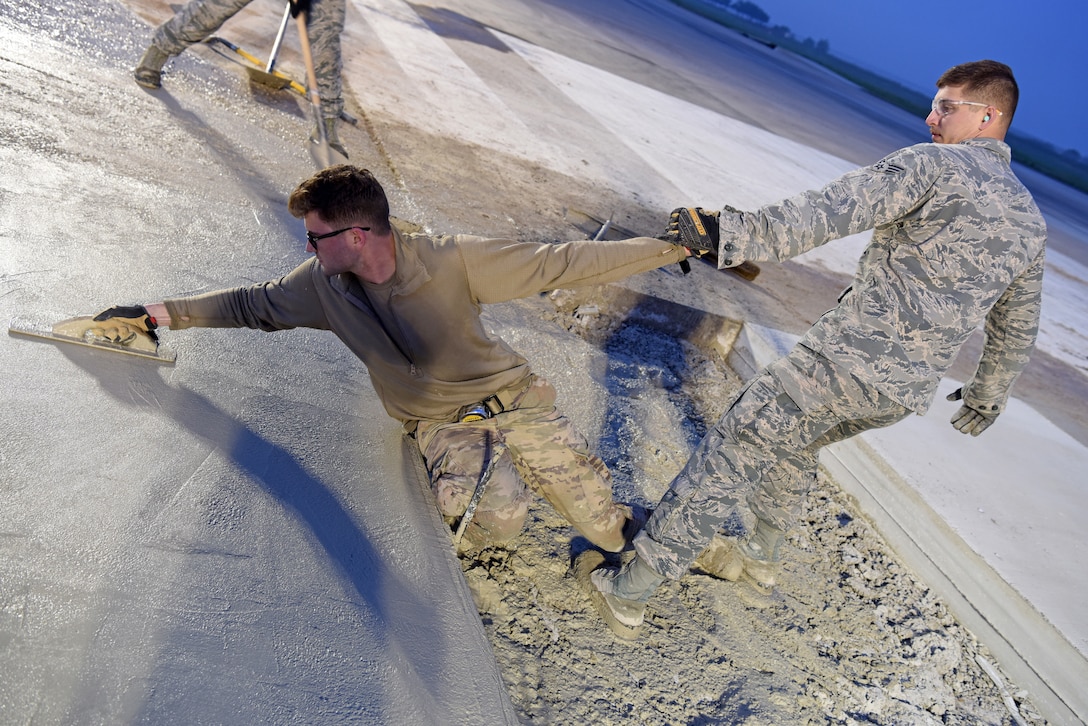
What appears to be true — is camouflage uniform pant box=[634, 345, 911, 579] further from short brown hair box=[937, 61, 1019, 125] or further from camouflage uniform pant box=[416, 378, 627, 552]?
short brown hair box=[937, 61, 1019, 125]

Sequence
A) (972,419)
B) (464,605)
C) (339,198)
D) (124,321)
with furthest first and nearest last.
Answer: (972,419) < (124,321) < (464,605) < (339,198)

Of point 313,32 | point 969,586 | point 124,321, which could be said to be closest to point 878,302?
point 969,586

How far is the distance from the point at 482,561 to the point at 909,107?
119ft

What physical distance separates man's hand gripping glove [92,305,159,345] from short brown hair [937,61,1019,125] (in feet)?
8.48

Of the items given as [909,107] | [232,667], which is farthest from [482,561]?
[909,107]

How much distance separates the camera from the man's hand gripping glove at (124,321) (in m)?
2.24

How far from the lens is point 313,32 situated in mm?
4949

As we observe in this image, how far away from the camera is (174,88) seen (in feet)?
16.0

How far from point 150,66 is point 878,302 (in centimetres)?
469

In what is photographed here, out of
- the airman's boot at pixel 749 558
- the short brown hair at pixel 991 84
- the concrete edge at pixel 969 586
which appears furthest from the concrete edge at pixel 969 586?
the short brown hair at pixel 991 84

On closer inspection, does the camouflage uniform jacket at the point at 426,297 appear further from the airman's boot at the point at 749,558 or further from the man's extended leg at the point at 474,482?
the airman's boot at the point at 749,558

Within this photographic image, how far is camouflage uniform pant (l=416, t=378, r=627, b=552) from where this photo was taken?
2311 mm

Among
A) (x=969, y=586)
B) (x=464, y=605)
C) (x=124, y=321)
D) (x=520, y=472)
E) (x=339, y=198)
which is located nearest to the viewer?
(x=339, y=198)

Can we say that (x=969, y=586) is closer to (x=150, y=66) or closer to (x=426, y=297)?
(x=426, y=297)
